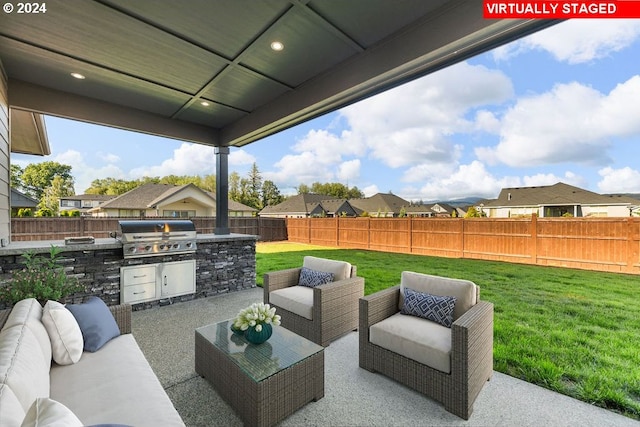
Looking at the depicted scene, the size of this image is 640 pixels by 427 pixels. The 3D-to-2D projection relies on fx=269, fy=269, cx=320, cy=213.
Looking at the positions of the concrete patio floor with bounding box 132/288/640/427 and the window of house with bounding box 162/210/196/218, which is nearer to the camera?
the concrete patio floor with bounding box 132/288/640/427

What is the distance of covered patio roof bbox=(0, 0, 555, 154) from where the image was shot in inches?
87.5

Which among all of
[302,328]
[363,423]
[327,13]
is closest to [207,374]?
[302,328]

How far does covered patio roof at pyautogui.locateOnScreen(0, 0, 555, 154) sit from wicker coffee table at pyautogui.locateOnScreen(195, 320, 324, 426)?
8.80 feet

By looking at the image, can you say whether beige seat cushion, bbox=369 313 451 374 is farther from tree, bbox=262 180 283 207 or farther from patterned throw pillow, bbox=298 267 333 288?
tree, bbox=262 180 283 207

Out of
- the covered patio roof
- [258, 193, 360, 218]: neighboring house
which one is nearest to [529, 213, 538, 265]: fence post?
the covered patio roof

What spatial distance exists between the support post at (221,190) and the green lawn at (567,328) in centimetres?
313

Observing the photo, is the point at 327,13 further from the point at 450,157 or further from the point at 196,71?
the point at 450,157

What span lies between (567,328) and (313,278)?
9.92 ft

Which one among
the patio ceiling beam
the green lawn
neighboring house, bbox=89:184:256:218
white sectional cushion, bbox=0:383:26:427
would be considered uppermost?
the patio ceiling beam

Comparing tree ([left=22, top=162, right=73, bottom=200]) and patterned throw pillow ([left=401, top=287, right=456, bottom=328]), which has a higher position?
tree ([left=22, top=162, right=73, bottom=200])

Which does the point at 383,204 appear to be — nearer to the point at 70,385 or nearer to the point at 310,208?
the point at 310,208

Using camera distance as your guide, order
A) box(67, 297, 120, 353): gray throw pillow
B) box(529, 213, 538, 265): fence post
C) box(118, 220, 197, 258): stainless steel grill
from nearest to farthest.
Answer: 1. box(67, 297, 120, 353): gray throw pillow
2. box(118, 220, 197, 258): stainless steel grill
3. box(529, 213, 538, 265): fence post

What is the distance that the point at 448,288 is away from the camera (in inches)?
95.3

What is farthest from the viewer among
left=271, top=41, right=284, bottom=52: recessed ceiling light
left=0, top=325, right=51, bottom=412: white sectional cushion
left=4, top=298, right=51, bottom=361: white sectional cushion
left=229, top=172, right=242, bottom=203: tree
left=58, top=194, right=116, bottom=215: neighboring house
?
left=229, top=172, right=242, bottom=203: tree
